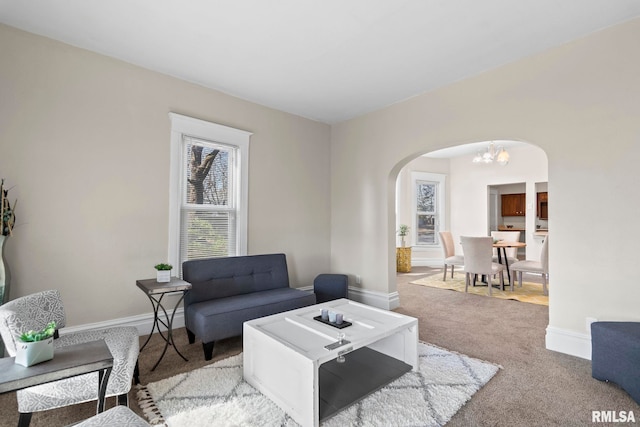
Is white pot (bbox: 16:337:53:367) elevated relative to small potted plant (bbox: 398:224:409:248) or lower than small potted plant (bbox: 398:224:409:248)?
lower

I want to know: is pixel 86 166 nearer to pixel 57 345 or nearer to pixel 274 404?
pixel 57 345

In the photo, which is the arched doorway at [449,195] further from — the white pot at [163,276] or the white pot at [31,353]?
the white pot at [31,353]

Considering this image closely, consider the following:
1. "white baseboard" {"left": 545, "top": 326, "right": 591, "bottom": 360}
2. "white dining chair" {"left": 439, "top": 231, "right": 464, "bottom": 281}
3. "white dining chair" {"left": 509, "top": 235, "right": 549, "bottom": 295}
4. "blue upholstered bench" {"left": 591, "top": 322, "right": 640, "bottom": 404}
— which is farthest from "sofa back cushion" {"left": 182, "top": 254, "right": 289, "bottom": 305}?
"white dining chair" {"left": 509, "top": 235, "right": 549, "bottom": 295}

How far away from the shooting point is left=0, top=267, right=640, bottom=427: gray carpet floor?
1.87m

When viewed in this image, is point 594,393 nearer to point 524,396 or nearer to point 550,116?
point 524,396

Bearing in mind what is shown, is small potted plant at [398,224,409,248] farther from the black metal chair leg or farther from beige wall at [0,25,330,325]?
the black metal chair leg

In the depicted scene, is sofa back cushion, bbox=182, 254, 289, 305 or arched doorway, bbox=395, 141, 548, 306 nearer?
sofa back cushion, bbox=182, 254, 289, 305

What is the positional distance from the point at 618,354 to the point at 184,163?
4.17m

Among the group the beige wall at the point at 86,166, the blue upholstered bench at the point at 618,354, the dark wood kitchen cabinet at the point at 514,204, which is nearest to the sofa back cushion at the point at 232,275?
the beige wall at the point at 86,166

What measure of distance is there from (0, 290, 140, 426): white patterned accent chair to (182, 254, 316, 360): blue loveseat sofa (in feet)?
2.25

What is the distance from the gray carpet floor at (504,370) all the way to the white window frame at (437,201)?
3.85m

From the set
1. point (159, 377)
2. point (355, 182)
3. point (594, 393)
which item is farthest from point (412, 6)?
point (159, 377)

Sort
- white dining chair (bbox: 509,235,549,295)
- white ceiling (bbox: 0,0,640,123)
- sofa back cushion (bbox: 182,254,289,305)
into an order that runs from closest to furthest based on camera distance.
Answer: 1. white ceiling (bbox: 0,0,640,123)
2. sofa back cushion (bbox: 182,254,289,305)
3. white dining chair (bbox: 509,235,549,295)

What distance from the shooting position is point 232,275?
3439 mm
